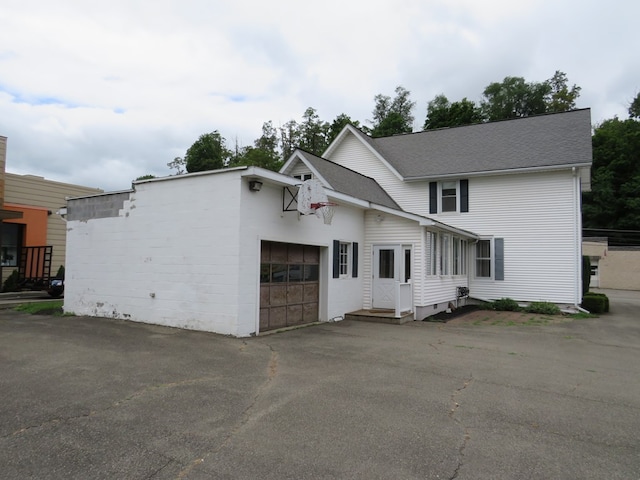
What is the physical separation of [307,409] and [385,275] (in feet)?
31.0

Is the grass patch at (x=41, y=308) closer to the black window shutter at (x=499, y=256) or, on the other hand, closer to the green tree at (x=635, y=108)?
the black window shutter at (x=499, y=256)

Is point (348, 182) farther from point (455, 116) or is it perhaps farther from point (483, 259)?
point (455, 116)

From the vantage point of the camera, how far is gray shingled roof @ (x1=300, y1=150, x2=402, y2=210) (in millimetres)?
Result: 14846

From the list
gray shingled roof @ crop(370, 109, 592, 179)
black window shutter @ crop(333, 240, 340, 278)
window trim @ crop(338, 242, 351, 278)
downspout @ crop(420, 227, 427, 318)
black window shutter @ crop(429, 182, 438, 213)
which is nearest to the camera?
black window shutter @ crop(333, 240, 340, 278)

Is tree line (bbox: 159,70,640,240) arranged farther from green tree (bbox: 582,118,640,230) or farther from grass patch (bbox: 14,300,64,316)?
grass patch (bbox: 14,300,64,316)

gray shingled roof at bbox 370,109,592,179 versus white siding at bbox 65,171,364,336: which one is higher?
gray shingled roof at bbox 370,109,592,179

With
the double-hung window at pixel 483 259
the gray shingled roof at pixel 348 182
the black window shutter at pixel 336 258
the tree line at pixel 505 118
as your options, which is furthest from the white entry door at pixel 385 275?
the tree line at pixel 505 118

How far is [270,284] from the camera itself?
10.4 meters

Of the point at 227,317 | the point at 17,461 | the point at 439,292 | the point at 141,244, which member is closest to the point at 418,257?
the point at 439,292

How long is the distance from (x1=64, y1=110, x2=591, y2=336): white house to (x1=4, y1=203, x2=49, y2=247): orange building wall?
661 centimetres

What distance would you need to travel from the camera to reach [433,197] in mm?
18312

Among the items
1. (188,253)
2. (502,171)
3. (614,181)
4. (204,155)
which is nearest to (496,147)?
(502,171)

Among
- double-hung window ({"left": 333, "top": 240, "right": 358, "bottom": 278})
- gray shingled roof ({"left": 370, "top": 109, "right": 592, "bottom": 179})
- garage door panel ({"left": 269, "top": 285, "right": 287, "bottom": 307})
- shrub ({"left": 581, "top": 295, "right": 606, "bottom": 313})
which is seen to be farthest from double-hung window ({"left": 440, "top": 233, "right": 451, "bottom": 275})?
garage door panel ({"left": 269, "top": 285, "right": 287, "bottom": 307})

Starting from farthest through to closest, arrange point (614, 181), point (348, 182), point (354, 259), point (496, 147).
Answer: point (614, 181)
point (496, 147)
point (348, 182)
point (354, 259)
